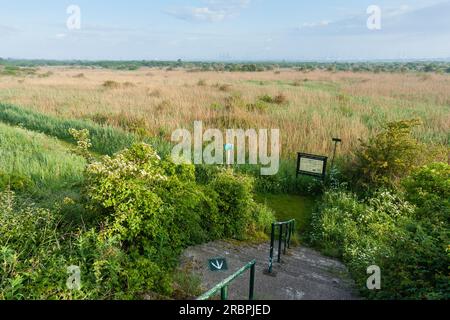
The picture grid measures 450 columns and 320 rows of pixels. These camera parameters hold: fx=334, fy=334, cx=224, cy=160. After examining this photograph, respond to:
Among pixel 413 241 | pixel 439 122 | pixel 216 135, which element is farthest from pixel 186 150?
pixel 439 122

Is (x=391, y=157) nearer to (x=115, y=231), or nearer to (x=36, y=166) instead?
(x=115, y=231)

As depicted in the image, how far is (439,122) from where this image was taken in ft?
46.8

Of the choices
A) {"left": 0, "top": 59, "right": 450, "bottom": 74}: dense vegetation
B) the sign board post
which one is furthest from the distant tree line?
the sign board post

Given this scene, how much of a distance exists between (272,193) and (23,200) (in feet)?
18.4

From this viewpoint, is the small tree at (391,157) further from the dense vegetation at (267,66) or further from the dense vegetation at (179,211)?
the dense vegetation at (267,66)

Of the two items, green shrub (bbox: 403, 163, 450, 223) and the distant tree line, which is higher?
the distant tree line

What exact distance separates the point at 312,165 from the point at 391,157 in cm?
181

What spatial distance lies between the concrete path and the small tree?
3.02m

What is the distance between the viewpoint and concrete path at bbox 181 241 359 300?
4309mm

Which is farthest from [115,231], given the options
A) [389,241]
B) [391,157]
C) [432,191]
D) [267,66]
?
[267,66]

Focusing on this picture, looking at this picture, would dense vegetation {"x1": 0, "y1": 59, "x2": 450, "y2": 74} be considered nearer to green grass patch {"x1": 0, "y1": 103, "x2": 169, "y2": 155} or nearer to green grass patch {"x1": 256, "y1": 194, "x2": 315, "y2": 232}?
green grass patch {"x1": 0, "y1": 103, "x2": 169, "y2": 155}

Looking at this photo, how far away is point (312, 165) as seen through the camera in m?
8.27

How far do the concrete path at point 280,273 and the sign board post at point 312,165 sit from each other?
8.49 feet

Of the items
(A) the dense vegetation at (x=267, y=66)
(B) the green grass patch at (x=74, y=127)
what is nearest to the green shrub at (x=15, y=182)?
(B) the green grass patch at (x=74, y=127)
